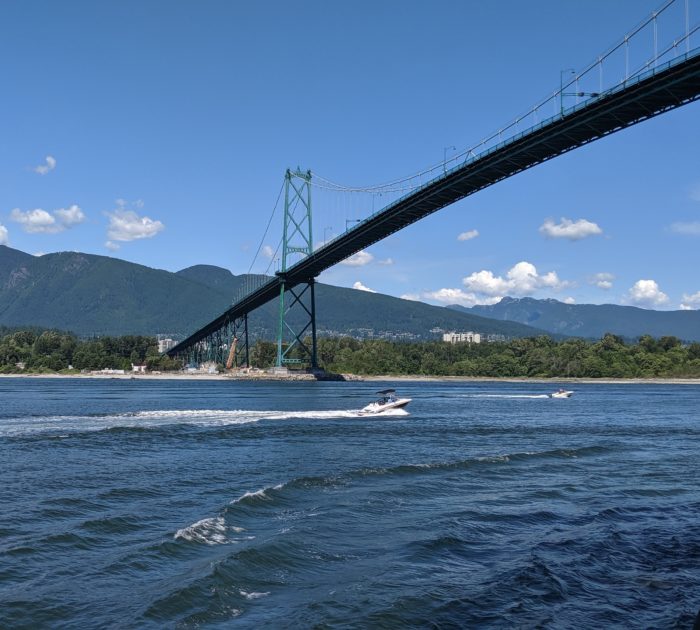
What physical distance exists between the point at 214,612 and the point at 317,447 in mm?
17050

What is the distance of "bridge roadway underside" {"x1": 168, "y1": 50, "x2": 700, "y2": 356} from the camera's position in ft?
122

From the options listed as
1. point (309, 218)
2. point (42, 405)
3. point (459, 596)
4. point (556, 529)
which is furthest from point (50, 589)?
point (309, 218)

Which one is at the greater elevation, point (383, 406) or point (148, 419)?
point (383, 406)

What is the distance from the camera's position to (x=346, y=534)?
13273mm

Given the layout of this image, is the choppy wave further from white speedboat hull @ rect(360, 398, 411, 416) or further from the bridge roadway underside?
the bridge roadway underside

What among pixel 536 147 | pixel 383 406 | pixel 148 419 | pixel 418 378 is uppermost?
pixel 536 147

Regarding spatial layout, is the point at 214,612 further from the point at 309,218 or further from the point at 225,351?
the point at 225,351

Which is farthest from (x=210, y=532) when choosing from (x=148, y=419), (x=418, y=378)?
(x=418, y=378)

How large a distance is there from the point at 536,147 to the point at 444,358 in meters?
105

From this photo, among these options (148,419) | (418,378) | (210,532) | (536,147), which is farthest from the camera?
(418,378)

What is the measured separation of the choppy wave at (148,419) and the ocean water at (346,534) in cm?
488

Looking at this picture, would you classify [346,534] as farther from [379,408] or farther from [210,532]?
[379,408]

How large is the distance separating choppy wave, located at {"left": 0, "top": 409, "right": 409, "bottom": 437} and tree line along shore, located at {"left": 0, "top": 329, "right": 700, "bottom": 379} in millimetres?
89443

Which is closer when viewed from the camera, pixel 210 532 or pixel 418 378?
pixel 210 532
